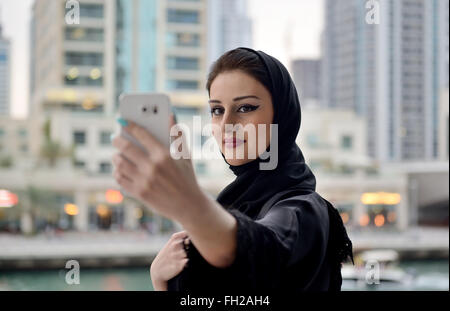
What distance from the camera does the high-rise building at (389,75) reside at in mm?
13336

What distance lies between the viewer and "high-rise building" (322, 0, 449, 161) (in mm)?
13336

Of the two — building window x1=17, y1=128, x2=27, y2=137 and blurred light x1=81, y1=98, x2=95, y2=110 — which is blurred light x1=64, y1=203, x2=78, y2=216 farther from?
building window x1=17, y1=128, x2=27, y2=137

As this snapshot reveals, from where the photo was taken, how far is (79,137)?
547 inches

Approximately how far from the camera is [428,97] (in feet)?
53.3

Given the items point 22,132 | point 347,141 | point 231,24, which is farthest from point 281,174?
point 231,24

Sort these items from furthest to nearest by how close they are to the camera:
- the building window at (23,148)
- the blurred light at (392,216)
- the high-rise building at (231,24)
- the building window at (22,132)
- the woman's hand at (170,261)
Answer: the high-rise building at (231,24), the building window at (22,132), the building window at (23,148), the blurred light at (392,216), the woman's hand at (170,261)

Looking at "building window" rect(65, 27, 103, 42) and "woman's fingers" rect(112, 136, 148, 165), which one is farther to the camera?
"building window" rect(65, 27, 103, 42)

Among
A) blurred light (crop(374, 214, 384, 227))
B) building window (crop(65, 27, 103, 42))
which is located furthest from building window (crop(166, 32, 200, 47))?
blurred light (crop(374, 214, 384, 227))

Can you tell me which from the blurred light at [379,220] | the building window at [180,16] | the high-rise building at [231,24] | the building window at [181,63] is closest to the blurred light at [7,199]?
the building window at [181,63]

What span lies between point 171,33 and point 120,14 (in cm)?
127

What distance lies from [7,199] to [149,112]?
14.0 metres

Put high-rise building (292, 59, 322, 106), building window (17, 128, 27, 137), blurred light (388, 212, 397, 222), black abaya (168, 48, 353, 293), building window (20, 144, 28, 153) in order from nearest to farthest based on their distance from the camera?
black abaya (168, 48, 353, 293)
blurred light (388, 212, 397, 222)
building window (20, 144, 28, 153)
building window (17, 128, 27, 137)
high-rise building (292, 59, 322, 106)

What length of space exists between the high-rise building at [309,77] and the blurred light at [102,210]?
894 centimetres

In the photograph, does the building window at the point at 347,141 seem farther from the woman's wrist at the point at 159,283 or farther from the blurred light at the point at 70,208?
the woman's wrist at the point at 159,283
